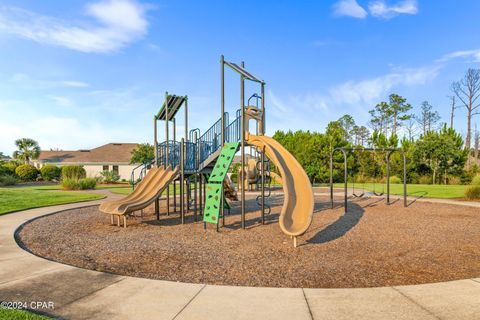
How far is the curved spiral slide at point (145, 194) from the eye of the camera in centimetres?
916

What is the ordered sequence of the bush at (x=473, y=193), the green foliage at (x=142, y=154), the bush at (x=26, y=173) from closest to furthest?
the bush at (x=473, y=193)
the bush at (x=26, y=173)
the green foliage at (x=142, y=154)

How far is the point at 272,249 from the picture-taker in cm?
678

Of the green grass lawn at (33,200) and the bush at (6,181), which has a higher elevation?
the bush at (6,181)

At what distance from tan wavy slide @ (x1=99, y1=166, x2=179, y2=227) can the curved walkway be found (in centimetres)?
429

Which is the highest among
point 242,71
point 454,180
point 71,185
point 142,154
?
point 242,71

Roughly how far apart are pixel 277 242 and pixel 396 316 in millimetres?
4047

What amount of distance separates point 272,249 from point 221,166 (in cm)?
307

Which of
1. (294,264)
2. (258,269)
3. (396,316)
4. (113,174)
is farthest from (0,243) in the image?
(113,174)

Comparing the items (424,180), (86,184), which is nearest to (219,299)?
(86,184)

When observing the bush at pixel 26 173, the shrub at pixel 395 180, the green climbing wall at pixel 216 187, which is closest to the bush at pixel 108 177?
the bush at pixel 26 173

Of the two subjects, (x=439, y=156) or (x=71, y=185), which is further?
(x=439, y=156)

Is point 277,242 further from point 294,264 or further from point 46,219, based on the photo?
point 46,219

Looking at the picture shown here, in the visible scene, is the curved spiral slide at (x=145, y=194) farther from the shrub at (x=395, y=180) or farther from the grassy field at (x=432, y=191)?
the shrub at (x=395, y=180)

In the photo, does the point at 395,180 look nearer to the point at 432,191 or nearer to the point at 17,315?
the point at 432,191
